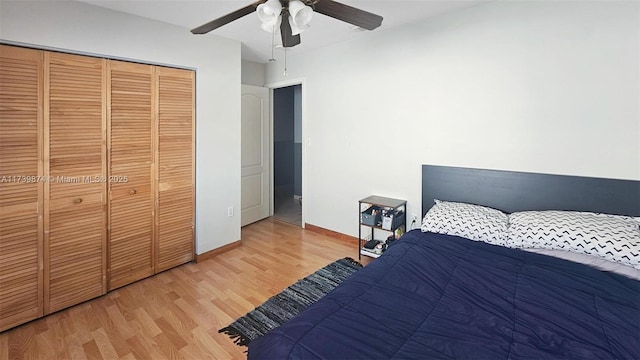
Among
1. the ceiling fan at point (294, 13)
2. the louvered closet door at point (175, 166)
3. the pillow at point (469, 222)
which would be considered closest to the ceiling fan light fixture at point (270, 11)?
the ceiling fan at point (294, 13)

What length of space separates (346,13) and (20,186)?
2.46m

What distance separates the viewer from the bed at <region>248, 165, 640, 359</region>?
3.86 feet

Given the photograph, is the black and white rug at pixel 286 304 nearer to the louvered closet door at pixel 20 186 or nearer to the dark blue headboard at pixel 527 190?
the dark blue headboard at pixel 527 190

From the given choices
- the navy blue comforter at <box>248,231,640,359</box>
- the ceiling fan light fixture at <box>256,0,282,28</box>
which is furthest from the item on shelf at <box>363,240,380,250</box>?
the ceiling fan light fixture at <box>256,0,282,28</box>

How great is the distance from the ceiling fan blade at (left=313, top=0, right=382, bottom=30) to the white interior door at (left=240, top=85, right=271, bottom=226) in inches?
106

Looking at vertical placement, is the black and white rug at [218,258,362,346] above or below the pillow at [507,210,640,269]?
below

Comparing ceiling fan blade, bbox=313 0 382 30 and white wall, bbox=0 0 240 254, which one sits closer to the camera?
ceiling fan blade, bbox=313 0 382 30

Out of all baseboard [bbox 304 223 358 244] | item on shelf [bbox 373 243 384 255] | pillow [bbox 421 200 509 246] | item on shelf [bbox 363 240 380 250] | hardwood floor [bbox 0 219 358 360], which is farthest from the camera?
baseboard [bbox 304 223 358 244]

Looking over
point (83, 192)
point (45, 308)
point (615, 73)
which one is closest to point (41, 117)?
point (83, 192)

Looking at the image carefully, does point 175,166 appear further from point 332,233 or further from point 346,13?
point 346,13

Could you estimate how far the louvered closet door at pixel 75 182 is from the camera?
225cm

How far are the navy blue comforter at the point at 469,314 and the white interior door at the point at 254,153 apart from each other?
2.90 metres

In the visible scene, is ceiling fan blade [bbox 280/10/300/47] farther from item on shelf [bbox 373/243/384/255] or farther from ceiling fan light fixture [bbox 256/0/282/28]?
item on shelf [bbox 373/243/384/255]

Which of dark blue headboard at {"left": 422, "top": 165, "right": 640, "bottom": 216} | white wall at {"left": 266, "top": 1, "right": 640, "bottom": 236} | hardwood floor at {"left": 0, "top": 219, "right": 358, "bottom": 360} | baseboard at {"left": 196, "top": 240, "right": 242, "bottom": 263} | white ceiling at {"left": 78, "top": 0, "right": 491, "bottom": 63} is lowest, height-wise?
hardwood floor at {"left": 0, "top": 219, "right": 358, "bottom": 360}
